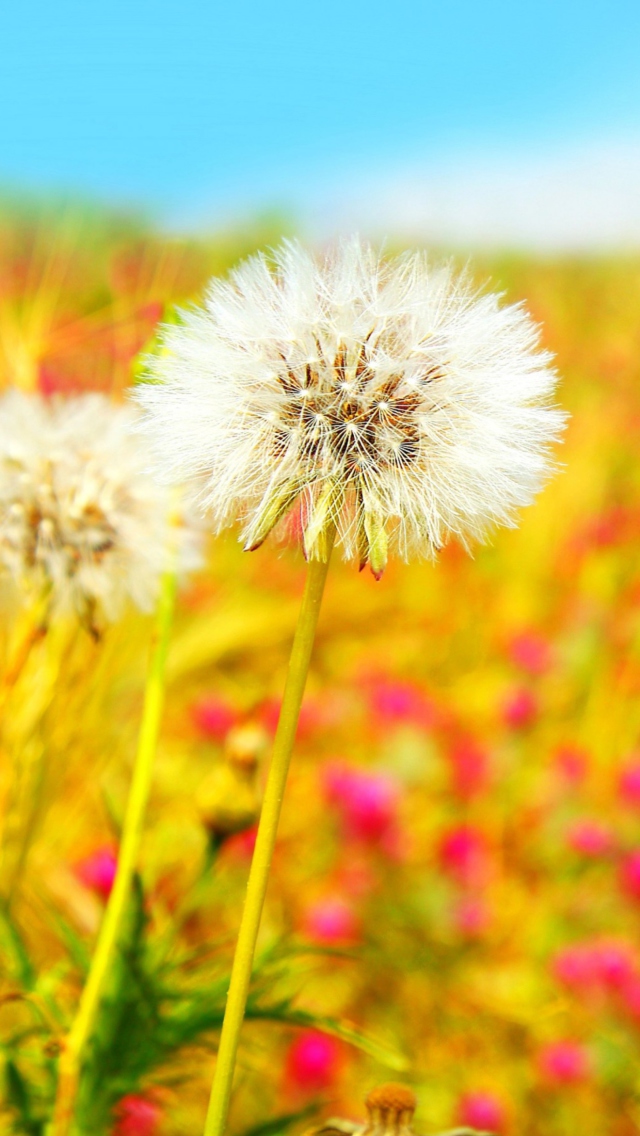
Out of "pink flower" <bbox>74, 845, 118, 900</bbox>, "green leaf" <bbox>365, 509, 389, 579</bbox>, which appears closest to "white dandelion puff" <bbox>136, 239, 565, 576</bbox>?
"green leaf" <bbox>365, 509, 389, 579</bbox>

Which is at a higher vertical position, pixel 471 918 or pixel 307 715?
pixel 307 715

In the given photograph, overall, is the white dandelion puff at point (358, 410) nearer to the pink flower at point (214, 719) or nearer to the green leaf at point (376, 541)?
the green leaf at point (376, 541)

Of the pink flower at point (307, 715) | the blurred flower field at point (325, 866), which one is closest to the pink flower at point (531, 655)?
the blurred flower field at point (325, 866)

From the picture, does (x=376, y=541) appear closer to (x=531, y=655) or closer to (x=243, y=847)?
(x=243, y=847)

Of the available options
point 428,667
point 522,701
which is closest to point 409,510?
point 522,701

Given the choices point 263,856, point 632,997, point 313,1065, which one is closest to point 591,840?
point 632,997
